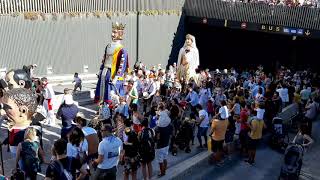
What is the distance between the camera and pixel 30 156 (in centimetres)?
854

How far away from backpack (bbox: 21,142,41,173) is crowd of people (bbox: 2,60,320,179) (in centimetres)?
2

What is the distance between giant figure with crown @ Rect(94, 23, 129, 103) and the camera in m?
14.2

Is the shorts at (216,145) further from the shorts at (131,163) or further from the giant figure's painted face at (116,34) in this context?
the giant figure's painted face at (116,34)

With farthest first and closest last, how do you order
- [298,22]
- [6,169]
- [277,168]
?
[298,22], [277,168], [6,169]

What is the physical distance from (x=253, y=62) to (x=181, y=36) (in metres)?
5.91

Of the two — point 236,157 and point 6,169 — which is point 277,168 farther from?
point 6,169

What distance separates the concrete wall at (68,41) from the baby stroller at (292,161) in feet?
38.1

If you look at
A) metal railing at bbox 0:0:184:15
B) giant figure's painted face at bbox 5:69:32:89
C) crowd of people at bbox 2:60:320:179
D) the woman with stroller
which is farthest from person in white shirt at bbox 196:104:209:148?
metal railing at bbox 0:0:184:15

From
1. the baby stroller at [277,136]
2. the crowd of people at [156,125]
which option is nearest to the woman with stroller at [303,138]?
the crowd of people at [156,125]

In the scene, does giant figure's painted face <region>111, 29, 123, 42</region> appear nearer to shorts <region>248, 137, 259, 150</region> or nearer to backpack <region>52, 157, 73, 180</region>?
shorts <region>248, 137, 259, 150</region>

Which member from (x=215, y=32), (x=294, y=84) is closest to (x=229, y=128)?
(x=294, y=84)

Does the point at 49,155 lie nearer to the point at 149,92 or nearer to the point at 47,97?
the point at 47,97

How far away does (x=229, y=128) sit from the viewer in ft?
45.6

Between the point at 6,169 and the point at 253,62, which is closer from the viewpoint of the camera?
the point at 6,169
